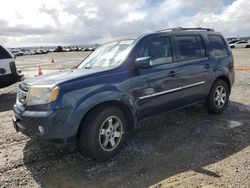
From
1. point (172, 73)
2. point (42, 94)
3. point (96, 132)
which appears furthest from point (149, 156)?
point (42, 94)

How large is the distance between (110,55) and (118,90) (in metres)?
1.02

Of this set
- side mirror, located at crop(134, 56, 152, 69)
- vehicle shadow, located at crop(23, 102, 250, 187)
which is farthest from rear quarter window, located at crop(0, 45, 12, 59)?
side mirror, located at crop(134, 56, 152, 69)

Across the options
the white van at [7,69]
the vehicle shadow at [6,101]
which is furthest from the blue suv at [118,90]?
the white van at [7,69]

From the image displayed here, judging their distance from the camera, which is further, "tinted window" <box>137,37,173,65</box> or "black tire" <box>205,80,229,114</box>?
"black tire" <box>205,80,229,114</box>

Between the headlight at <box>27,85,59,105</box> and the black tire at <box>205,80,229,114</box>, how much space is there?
11.9 feet

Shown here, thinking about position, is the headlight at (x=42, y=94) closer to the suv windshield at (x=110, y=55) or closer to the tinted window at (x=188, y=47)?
the suv windshield at (x=110, y=55)

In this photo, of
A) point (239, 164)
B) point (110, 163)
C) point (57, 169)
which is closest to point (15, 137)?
point (57, 169)

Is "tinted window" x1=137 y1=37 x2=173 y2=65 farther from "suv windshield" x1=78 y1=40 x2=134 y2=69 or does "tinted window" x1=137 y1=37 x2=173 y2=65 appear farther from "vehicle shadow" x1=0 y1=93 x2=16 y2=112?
"vehicle shadow" x1=0 y1=93 x2=16 y2=112

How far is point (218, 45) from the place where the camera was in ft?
21.3

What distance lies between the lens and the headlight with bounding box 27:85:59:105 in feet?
12.8

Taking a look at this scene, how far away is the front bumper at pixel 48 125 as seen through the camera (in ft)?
12.6

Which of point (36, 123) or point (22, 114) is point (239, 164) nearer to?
point (36, 123)

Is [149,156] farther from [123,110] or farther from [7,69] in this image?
[7,69]

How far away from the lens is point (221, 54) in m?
6.48
